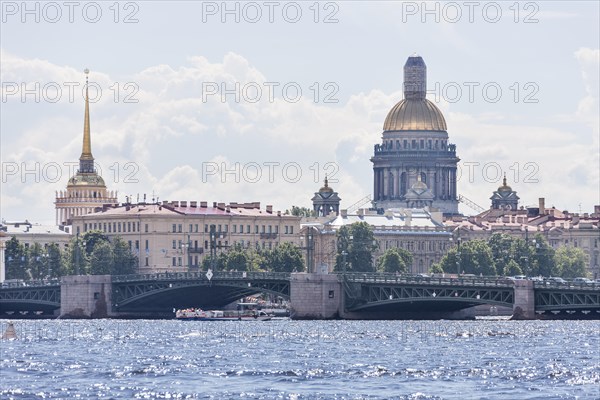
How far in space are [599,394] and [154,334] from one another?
49.2 metres

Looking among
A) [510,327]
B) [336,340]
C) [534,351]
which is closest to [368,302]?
[510,327]

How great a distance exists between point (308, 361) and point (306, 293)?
48325mm

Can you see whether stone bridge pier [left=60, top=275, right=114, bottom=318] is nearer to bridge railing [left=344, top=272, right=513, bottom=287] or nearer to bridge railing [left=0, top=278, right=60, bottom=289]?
bridge railing [left=0, top=278, right=60, bottom=289]

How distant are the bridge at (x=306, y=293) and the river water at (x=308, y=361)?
1855mm

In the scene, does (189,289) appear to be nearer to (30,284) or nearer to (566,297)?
(30,284)

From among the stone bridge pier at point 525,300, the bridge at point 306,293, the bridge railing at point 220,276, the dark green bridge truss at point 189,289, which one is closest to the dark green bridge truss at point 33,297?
the bridge at point 306,293

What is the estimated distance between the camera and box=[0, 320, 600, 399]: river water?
3676 inches

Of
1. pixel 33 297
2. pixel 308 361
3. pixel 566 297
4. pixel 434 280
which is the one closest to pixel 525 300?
pixel 566 297

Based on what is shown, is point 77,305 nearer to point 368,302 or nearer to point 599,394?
point 368,302

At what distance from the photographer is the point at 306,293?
158 meters

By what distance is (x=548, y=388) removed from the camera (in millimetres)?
94375

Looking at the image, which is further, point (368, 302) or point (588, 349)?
point (368, 302)

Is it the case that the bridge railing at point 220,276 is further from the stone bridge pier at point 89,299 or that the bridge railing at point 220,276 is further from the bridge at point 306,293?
the stone bridge pier at point 89,299

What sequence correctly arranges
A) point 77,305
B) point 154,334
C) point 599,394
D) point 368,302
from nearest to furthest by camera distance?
1. point 599,394
2. point 154,334
3. point 368,302
4. point 77,305
